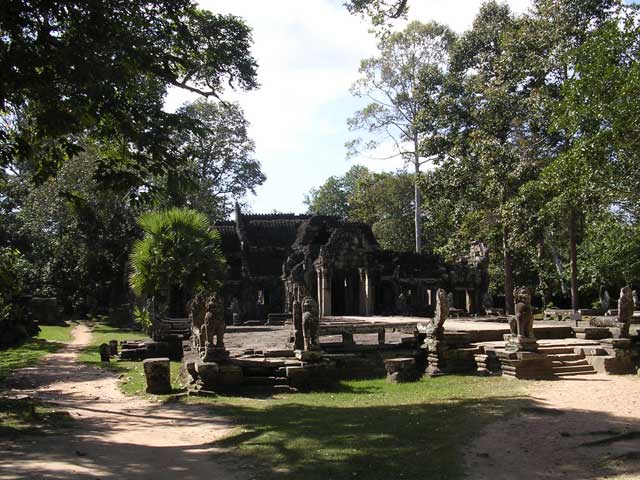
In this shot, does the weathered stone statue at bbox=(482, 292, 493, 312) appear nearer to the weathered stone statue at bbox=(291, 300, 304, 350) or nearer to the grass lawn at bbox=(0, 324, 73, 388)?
the weathered stone statue at bbox=(291, 300, 304, 350)

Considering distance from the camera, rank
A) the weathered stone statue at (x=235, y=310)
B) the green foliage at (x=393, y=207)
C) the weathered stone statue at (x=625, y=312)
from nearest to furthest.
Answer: the weathered stone statue at (x=625, y=312), the weathered stone statue at (x=235, y=310), the green foliage at (x=393, y=207)

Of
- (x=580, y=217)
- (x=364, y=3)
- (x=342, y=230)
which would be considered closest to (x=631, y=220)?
(x=580, y=217)

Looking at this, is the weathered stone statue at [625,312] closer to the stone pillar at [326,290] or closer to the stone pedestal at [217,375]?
the stone pedestal at [217,375]

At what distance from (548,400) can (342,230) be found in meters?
19.9

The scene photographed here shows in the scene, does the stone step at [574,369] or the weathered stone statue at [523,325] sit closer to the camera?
the stone step at [574,369]

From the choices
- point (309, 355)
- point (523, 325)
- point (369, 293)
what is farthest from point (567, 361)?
point (369, 293)

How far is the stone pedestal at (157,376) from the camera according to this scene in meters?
13.2

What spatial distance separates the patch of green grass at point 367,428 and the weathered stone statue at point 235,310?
1770 cm

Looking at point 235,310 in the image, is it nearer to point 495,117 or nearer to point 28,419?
point 495,117

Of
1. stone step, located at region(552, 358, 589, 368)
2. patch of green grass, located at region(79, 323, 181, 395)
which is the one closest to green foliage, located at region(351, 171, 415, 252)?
patch of green grass, located at region(79, 323, 181, 395)

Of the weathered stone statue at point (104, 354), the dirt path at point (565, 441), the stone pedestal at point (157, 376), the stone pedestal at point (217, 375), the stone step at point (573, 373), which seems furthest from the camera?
the weathered stone statue at point (104, 354)

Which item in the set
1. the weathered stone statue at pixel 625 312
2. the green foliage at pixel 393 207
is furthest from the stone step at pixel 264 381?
the green foliage at pixel 393 207

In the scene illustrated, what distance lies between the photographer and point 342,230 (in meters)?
30.6

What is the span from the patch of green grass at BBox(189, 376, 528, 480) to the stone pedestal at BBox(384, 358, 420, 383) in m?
0.89
